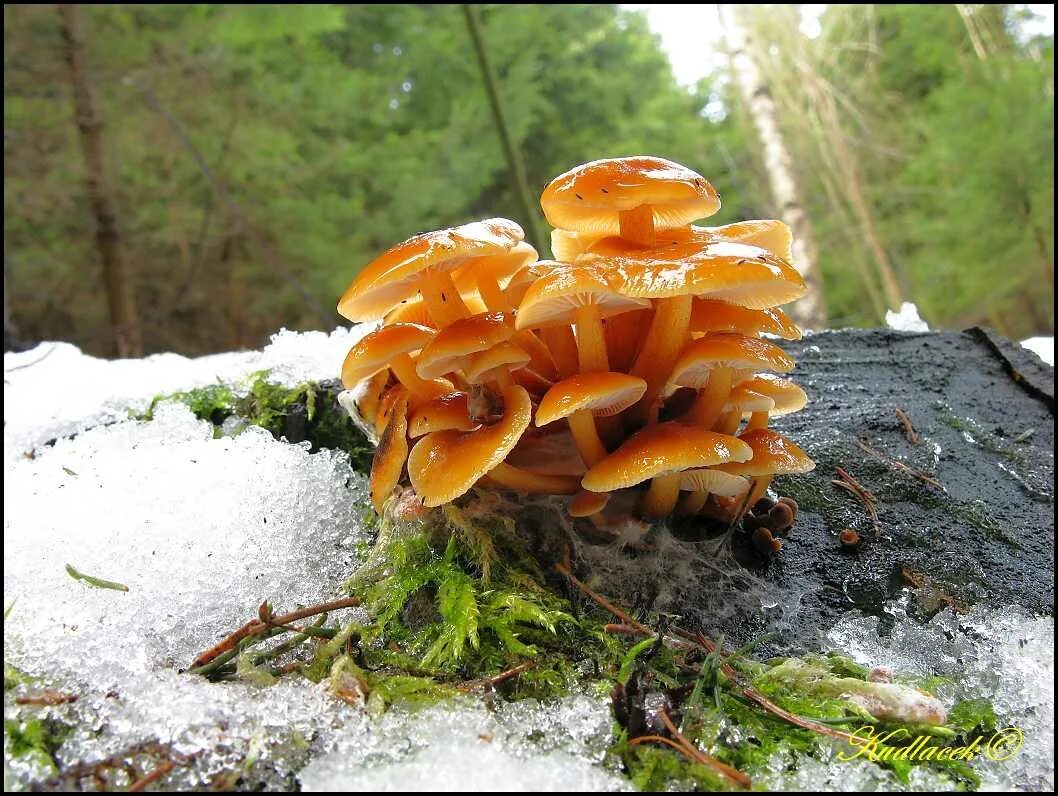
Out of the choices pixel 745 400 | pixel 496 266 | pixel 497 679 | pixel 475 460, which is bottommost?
pixel 497 679

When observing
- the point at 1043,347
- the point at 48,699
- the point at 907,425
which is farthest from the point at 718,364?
the point at 1043,347

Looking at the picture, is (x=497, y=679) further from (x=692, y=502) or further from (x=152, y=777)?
(x=692, y=502)

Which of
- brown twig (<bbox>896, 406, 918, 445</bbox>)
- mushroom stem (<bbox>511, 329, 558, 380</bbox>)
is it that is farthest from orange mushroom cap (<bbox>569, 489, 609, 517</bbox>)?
brown twig (<bbox>896, 406, 918, 445</bbox>)

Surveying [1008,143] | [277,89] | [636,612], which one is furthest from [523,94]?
[636,612]

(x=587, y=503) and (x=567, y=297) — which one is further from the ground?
(x=567, y=297)

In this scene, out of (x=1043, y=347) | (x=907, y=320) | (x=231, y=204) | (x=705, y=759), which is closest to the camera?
(x=705, y=759)

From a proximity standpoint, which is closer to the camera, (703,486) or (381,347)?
(381,347)

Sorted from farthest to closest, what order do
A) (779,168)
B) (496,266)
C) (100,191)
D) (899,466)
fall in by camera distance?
(779,168), (100,191), (899,466), (496,266)

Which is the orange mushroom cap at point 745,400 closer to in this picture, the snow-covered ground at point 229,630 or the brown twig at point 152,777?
the snow-covered ground at point 229,630
